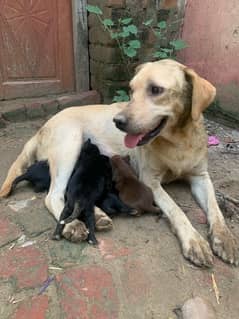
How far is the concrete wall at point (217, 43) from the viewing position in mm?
4324

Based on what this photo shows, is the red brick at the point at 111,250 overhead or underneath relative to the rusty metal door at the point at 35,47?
underneath

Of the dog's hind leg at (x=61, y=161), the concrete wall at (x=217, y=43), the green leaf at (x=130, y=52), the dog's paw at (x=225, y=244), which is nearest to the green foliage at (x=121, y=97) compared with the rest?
the green leaf at (x=130, y=52)

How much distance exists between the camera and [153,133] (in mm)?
2744

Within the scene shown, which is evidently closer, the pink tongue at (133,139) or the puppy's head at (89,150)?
the pink tongue at (133,139)

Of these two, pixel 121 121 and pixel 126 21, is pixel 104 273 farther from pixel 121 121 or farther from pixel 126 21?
pixel 126 21

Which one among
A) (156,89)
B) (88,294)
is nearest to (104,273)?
(88,294)

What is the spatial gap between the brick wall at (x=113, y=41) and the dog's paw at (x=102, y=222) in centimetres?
228

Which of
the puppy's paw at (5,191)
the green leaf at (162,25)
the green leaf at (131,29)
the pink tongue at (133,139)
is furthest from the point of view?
the green leaf at (162,25)

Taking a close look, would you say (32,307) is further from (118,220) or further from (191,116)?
(191,116)

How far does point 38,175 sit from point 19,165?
0.69 ft

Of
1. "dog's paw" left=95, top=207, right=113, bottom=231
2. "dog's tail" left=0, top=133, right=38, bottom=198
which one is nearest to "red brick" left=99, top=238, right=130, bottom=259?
"dog's paw" left=95, top=207, right=113, bottom=231

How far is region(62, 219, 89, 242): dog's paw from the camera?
8.23 ft

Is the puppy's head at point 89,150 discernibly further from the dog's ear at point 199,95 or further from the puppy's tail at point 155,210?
the dog's ear at point 199,95

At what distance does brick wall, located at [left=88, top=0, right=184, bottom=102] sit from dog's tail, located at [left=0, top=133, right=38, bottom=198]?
5.00 ft
